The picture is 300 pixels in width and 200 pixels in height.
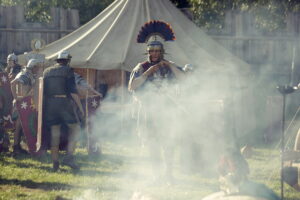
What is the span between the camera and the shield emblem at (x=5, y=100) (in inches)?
372

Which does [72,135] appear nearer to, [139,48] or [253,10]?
[139,48]

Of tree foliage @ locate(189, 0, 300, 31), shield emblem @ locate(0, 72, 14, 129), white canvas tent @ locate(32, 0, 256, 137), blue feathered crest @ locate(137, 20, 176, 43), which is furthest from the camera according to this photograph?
tree foliage @ locate(189, 0, 300, 31)

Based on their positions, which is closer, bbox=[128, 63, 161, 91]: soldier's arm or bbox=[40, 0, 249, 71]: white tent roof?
bbox=[128, 63, 161, 91]: soldier's arm

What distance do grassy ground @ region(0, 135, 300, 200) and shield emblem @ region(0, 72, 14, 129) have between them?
0.71 meters

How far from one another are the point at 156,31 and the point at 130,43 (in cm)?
457

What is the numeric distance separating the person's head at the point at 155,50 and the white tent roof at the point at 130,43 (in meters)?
4.49

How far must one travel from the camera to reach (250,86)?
13.4 m

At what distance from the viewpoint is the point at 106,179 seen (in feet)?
25.0

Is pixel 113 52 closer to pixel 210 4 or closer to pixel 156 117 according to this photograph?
pixel 156 117

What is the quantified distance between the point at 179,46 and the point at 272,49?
3740 mm

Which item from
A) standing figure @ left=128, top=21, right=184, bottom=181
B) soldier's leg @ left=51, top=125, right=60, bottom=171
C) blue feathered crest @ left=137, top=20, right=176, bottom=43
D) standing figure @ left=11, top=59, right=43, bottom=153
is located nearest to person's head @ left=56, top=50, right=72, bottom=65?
standing figure @ left=11, top=59, right=43, bottom=153

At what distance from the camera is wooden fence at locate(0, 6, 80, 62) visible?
48.1 feet

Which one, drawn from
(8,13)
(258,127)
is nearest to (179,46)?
(258,127)

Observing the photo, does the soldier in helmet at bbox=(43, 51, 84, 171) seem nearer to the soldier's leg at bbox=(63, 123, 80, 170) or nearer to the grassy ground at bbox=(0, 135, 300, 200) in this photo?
the soldier's leg at bbox=(63, 123, 80, 170)
